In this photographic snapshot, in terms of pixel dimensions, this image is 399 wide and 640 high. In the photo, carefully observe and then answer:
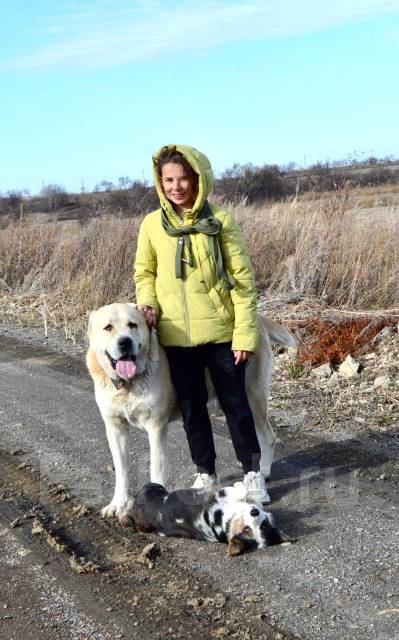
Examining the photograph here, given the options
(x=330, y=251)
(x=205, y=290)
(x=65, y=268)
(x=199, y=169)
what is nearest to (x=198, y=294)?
(x=205, y=290)

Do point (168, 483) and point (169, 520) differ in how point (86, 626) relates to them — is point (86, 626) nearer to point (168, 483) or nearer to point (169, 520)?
point (169, 520)

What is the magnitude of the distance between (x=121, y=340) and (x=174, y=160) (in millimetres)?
1004

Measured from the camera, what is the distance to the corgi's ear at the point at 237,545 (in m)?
3.86

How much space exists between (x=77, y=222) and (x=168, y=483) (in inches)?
372

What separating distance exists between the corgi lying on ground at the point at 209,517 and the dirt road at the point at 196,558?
0.06 meters

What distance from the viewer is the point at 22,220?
14859 millimetres

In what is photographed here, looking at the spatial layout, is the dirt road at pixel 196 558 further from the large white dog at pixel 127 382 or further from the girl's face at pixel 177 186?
the girl's face at pixel 177 186

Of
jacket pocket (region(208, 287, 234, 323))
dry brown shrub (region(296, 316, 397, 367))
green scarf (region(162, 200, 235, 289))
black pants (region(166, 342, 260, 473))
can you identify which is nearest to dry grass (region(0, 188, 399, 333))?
dry brown shrub (region(296, 316, 397, 367))

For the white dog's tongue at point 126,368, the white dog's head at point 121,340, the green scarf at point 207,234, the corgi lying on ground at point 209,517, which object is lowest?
the corgi lying on ground at point 209,517

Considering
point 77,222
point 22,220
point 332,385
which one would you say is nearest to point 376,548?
point 332,385

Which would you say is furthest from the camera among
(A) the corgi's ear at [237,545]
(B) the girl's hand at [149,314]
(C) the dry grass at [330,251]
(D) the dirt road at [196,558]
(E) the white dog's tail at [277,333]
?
(C) the dry grass at [330,251]

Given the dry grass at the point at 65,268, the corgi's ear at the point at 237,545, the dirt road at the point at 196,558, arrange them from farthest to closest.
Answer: the dry grass at the point at 65,268 < the corgi's ear at the point at 237,545 < the dirt road at the point at 196,558

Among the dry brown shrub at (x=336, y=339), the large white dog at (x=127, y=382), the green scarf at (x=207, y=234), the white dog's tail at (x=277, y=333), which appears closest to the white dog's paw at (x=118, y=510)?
the large white dog at (x=127, y=382)

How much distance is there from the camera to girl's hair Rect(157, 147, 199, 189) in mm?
4234
